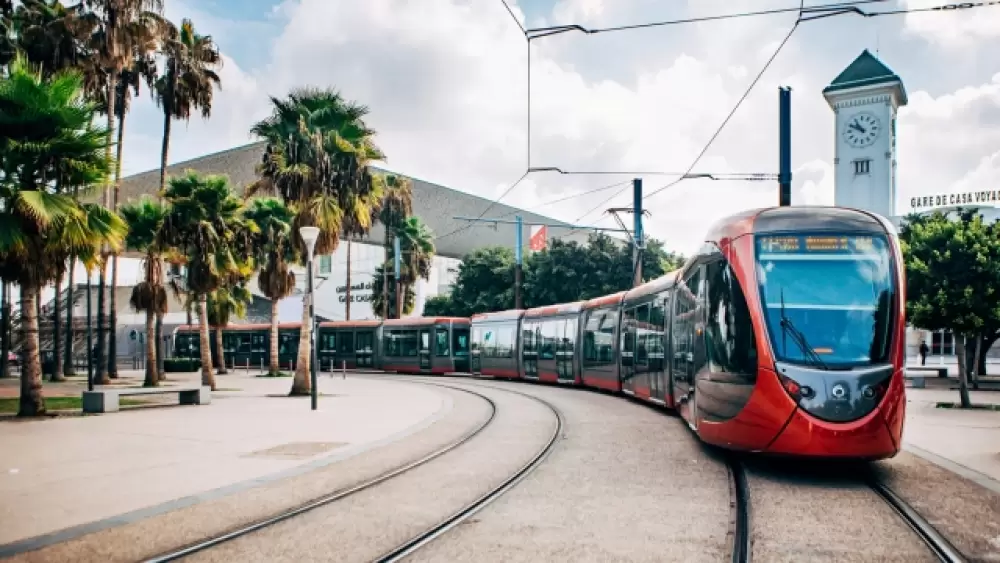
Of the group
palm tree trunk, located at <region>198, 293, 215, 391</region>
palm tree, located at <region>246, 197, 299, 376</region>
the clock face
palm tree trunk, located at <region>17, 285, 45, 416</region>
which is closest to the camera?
palm tree trunk, located at <region>17, 285, 45, 416</region>

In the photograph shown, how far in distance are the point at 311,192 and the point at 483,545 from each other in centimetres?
1914

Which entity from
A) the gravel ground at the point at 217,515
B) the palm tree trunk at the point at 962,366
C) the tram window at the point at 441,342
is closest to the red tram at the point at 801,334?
the gravel ground at the point at 217,515

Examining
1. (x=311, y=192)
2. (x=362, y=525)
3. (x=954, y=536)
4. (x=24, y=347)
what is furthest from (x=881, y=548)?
(x=311, y=192)

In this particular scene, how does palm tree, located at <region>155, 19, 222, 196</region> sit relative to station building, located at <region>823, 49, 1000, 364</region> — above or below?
below

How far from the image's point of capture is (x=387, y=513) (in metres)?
8.15

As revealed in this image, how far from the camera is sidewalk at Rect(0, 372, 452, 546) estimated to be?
8766 mm

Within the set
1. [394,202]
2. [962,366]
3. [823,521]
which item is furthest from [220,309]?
[823,521]

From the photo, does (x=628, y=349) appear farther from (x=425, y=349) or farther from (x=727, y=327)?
(x=425, y=349)

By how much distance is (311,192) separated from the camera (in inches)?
966

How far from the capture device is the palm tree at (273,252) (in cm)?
3791

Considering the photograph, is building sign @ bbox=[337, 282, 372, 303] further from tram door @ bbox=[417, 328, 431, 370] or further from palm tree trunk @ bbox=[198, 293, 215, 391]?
palm tree trunk @ bbox=[198, 293, 215, 391]

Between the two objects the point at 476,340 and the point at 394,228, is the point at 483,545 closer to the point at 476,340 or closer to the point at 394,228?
the point at 476,340

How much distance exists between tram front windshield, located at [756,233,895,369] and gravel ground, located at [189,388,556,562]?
3.77 m

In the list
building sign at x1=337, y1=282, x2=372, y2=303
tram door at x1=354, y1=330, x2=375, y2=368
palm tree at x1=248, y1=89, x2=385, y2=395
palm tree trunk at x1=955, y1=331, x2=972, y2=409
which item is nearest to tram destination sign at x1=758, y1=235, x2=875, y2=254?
palm tree trunk at x1=955, y1=331, x2=972, y2=409
